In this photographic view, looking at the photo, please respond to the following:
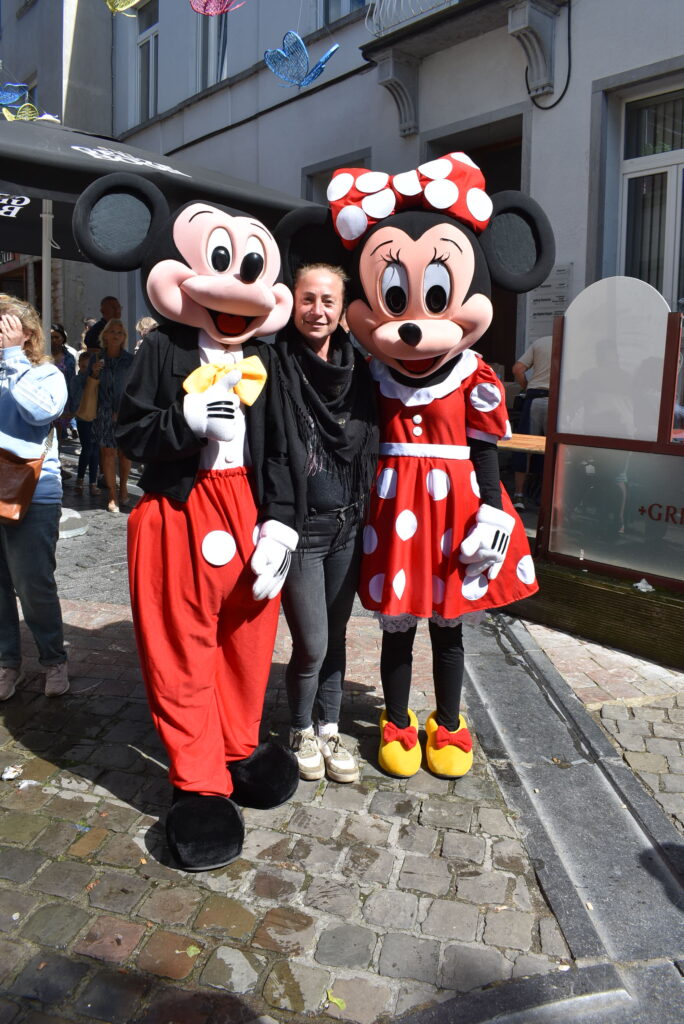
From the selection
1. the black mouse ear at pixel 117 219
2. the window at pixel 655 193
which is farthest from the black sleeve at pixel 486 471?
the window at pixel 655 193

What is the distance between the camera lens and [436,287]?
268cm

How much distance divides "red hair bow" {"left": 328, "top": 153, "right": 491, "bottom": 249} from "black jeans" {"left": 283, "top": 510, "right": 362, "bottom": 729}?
37.6 inches

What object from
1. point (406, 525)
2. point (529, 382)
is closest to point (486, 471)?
point (406, 525)

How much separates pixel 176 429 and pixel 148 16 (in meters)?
14.6

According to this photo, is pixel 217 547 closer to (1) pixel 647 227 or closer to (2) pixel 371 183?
(2) pixel 371 183

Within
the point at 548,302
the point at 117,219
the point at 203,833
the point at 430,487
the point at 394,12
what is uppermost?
the point at 394,12

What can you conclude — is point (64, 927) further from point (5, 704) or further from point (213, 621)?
point (5, 704)

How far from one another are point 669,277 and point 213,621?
643 cm

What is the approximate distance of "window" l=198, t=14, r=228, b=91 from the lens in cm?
1208

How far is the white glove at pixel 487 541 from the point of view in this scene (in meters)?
2.78

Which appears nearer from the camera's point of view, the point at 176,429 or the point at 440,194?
the point at 176,429

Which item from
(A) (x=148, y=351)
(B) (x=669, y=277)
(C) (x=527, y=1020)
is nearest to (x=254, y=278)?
(A) (x=148, y=351)

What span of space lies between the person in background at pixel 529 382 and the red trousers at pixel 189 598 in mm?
4901

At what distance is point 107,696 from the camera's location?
12.1 ft
